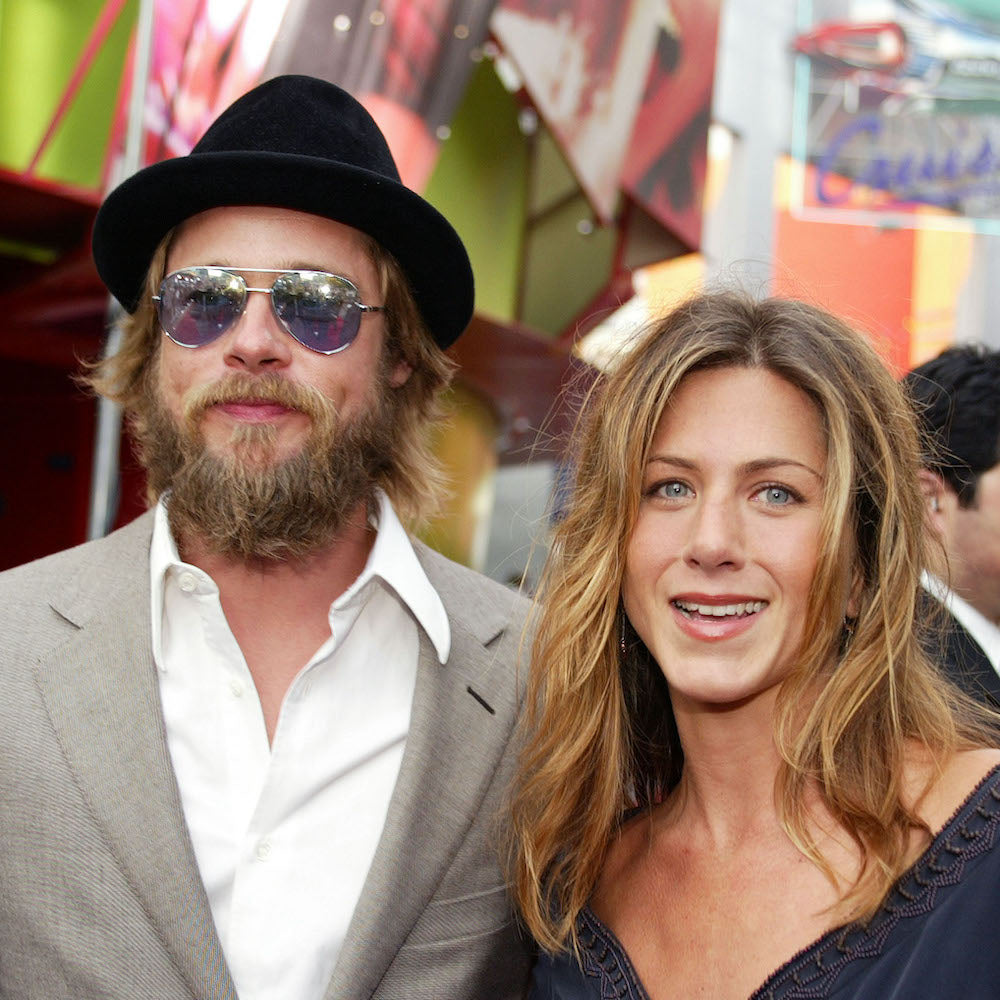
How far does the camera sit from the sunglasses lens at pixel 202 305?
2.59 m

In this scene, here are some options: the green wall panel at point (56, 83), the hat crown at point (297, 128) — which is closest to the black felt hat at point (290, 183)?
the hat crown at point (297, 128)

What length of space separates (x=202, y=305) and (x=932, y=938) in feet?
5.86

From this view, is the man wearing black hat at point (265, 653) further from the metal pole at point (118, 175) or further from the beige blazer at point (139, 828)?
the metal pole at point (118, 175)

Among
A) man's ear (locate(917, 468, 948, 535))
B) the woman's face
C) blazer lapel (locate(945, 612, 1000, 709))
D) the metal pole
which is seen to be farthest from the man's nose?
the metal pole

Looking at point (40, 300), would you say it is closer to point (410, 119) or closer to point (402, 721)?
point (410, 119)

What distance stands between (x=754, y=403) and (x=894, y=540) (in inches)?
13.4

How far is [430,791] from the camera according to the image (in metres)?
2.40

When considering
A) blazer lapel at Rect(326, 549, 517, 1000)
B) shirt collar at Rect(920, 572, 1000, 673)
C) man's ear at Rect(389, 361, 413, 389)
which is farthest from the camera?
shirt collar at Rect(920, 572, 1000, 673)

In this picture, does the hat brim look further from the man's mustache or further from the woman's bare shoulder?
the woman's bare shoulder

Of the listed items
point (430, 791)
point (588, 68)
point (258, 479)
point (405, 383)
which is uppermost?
point (588, 68)

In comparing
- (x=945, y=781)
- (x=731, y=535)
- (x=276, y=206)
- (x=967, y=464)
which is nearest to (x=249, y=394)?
(x=276, y=206)

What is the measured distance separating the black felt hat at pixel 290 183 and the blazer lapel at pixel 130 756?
0.84 meters

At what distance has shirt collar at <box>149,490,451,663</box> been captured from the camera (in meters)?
2.46

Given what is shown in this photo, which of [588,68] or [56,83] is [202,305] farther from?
[588,68]
